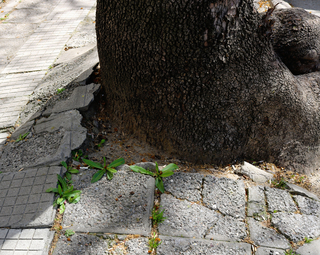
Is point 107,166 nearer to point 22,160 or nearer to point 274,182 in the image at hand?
point 22,160

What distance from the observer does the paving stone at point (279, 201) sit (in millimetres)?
2313

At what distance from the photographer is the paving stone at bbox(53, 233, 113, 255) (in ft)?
6.52

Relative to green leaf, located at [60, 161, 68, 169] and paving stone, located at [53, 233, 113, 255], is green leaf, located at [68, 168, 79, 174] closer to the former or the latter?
green leaf, located at [60, 161, 68, 169]

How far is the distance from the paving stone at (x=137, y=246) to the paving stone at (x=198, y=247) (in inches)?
3.9

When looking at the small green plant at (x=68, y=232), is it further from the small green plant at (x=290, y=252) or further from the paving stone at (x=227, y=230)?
the small green plant at (x=290, y=252)

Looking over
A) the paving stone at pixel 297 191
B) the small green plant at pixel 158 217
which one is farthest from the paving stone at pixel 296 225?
the small green plant at pixel 158 217

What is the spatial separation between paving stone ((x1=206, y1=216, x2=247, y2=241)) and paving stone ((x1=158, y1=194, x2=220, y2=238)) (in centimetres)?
4

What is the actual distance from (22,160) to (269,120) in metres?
2.45

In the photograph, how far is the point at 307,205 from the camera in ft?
7.78

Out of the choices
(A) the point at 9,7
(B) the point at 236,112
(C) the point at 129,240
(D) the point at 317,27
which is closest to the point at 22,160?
(C) the point at 129,240

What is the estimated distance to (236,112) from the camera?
8.55 feet

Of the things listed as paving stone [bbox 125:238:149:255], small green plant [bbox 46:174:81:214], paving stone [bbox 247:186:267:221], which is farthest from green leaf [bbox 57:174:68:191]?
paving stone [bbox 247:186:267:221]

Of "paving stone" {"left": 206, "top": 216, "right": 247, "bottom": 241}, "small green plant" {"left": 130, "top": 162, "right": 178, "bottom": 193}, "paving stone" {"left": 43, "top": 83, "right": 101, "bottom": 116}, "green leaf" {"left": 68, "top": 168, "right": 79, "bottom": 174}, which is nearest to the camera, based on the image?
"paving stone" {"left": 206, "top": 216, "right": 247, "bottom": 241}

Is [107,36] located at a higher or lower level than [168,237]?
higher
